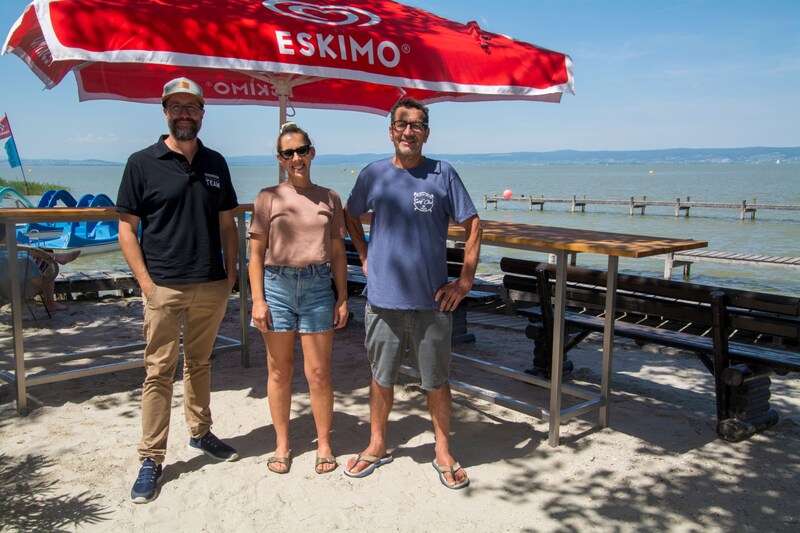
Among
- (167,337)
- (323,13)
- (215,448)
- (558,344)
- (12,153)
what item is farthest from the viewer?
(12,153)

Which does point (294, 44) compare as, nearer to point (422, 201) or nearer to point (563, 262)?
point (422, 201)

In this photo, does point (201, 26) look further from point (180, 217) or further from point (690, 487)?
point (690, 487)

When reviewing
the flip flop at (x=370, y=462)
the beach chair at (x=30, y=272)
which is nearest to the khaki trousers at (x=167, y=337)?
the flip flop at (x=370, y=462)

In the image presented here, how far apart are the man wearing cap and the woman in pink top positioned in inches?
11.0

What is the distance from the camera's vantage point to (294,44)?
13.1 feet

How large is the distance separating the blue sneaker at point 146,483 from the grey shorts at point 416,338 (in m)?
1.26

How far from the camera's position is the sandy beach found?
3.16 metres

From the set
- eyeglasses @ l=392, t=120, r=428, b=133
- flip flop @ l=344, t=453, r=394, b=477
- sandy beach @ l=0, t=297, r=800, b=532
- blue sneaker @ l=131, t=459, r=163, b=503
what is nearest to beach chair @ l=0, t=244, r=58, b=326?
sandy beach @ l=0, t=297, r=800, b=532

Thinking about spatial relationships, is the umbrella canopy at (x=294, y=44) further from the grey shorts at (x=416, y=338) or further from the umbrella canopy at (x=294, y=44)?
the grey shorts at (x=416, y=338)

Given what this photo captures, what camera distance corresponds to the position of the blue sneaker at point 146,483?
329 centimetres

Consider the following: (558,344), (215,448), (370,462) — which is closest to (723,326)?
(558,344)

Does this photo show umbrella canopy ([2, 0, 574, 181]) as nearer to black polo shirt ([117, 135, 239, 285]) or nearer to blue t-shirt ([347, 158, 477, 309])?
black polo shirt ([117, 135, 239, 285])

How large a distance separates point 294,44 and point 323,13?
631mm

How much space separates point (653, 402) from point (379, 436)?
90.4 inches
